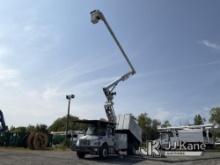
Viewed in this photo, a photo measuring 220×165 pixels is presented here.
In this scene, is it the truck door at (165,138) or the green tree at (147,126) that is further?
the green tree at (147,126)

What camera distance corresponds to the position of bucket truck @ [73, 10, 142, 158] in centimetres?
2364

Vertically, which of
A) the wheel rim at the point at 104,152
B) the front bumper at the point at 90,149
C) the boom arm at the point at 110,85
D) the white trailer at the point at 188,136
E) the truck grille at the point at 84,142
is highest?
the boom arm at the point at 110,85

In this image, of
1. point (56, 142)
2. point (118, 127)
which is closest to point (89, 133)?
point (118, 127)

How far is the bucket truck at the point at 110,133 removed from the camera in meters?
23.6

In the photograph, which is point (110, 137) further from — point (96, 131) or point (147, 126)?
point (147, 126)

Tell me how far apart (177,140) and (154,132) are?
56.1 m

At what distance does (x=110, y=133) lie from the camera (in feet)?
83.2

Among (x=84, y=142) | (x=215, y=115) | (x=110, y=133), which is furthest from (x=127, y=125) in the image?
(x=215, y=115)

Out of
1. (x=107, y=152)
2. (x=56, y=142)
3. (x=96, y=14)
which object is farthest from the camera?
(x=56, y=142)

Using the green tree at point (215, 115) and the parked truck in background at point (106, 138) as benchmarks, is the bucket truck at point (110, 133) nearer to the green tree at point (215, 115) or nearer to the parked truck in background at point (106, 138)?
the parked truck in background at point (106, 138)

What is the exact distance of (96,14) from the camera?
27.9 metres

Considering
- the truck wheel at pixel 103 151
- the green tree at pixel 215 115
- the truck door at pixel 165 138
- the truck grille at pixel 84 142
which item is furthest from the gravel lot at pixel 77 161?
the green tree at pixel 215 115

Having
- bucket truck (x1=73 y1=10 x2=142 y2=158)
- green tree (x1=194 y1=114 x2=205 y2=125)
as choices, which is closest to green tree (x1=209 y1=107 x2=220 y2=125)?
green tree (x1=194 y1=114 x2=205 y2=125)

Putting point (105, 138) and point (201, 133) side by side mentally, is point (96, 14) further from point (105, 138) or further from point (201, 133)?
point (201, 133)
